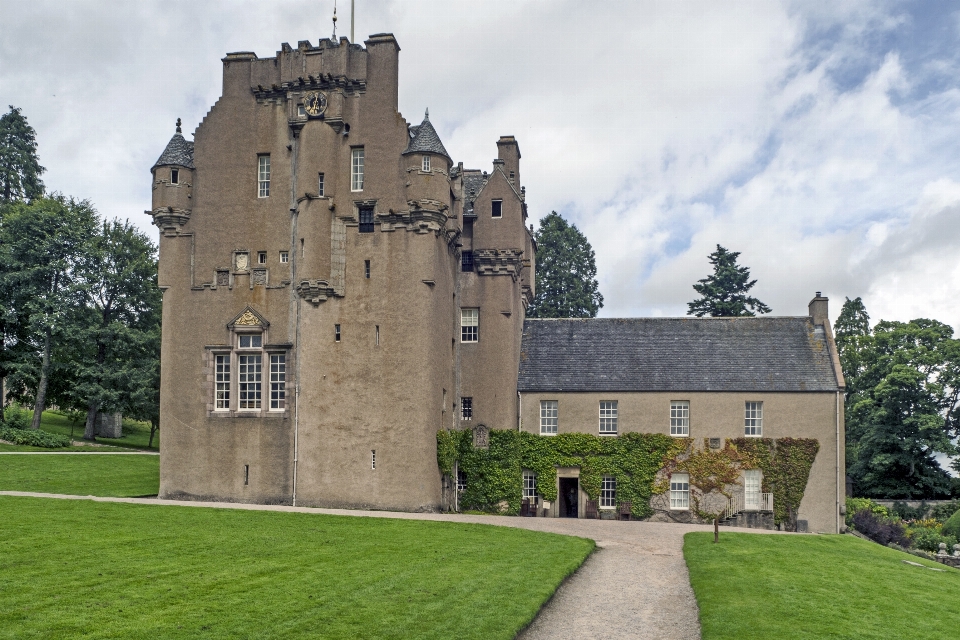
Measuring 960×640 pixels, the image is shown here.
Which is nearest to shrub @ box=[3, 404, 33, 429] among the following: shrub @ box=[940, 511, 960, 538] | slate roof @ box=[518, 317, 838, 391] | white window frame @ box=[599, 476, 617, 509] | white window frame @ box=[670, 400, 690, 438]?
slate roof @ box=[518, 317, 838, 391]

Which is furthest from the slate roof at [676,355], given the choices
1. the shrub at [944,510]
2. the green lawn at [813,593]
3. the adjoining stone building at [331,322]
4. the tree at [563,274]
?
the tree at [563,274]

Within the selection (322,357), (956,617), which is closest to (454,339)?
(322,357)

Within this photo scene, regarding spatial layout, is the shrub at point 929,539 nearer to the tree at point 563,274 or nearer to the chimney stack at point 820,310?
the chimney stack at point 820,310

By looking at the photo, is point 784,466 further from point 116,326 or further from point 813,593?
point 116,326

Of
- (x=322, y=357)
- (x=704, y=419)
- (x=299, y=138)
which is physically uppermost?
(x=299, y=138)

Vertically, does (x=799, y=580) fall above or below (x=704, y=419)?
below

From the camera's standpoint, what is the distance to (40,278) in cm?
5369

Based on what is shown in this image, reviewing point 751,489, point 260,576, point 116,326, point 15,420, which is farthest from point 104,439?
point 260,576

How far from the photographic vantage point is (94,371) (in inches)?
2128

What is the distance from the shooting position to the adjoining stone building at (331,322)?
37.1 m

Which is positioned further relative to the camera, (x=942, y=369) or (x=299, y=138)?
(x=942, y=369)

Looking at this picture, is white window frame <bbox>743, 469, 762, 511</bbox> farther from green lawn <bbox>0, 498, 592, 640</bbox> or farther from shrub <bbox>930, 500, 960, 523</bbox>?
shrub <bbox>930, 500, 960, 523</bbox>

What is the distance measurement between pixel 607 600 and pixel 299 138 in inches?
1018

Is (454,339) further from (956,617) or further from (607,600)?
(956,617)
